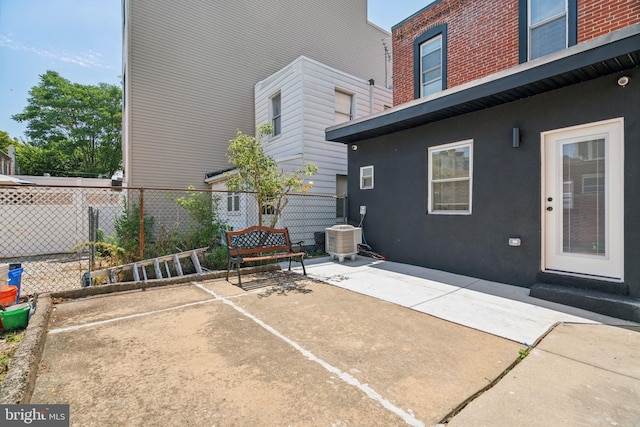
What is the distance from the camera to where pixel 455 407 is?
6.66ft

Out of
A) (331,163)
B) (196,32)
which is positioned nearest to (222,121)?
(196,32)

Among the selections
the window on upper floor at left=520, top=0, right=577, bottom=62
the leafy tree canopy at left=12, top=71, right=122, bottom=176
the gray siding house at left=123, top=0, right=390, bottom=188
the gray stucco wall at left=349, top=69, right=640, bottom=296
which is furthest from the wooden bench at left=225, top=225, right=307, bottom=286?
the leafy tree canopy at left=12, top=71, right=122, bottom=176

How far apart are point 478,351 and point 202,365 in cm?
260

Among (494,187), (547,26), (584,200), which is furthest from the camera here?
(547,26)

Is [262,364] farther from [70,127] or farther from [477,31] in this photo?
[70,127]

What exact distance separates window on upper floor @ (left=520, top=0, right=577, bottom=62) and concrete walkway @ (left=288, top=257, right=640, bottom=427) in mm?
4470

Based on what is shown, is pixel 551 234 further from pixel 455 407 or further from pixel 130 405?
pixel 130 405

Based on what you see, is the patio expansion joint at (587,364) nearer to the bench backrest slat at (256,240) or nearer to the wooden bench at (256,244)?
the wooden bench at (256,244)

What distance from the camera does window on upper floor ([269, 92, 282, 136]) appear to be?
10.4 metres

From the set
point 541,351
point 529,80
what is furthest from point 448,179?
point 541,351

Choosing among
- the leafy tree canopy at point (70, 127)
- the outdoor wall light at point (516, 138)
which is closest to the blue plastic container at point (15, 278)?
the outdoor wall light at point (516, 138)

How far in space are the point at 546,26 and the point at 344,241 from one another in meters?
5.84

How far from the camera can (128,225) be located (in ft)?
24.0

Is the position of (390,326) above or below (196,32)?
below
